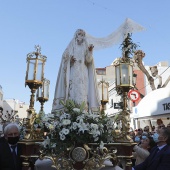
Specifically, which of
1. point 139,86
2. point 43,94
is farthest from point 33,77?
point 139,86

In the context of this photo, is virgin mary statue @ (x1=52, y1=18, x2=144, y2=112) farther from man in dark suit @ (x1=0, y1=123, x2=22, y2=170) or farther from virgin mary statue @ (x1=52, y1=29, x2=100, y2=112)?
man in dark suit @ (x1=0, y1=123, x2=22, y2=170)

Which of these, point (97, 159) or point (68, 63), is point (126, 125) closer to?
point (97, 159)

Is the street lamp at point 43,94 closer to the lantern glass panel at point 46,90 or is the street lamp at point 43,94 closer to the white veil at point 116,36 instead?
the lantern glass panel at point 46,90

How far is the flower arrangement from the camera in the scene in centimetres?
349

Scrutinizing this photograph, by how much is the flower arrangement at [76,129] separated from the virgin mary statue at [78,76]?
240cm

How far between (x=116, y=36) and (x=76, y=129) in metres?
3.76

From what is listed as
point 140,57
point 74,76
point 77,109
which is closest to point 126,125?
point 77,109

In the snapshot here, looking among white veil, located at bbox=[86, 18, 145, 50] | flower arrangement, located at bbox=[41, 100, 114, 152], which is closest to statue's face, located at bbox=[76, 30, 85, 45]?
white veil, located at bbox=[86, 18, 145, 50]

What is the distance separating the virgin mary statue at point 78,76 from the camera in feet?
20.7

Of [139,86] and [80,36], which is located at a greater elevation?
[139,86]

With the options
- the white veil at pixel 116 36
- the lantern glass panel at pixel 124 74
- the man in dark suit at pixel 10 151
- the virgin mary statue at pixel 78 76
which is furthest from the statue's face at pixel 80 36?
the man in dark suit at pixel 10 151

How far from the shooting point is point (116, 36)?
6734 millimetres

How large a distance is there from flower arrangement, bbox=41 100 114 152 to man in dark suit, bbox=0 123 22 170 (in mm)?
980

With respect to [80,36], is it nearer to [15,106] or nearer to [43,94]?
[43,94]
